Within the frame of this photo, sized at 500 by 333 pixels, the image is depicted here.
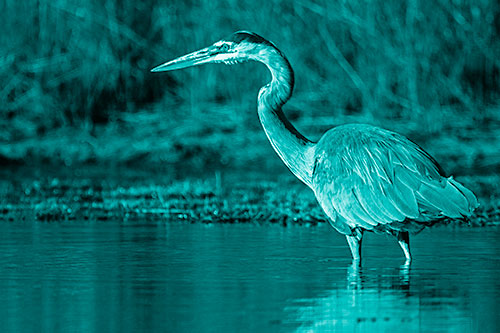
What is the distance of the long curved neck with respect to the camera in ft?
29.9

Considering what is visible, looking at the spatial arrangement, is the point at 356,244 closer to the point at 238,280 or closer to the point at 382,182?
the point at 382,182

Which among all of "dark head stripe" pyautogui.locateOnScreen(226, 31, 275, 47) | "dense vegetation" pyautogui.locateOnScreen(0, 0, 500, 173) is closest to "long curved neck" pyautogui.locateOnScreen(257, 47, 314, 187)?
"dark head stripe" pyautogui.locateOnScreen(226, 31, 275, 47)

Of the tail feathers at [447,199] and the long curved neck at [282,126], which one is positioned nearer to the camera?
the tail feathers at [447,199]

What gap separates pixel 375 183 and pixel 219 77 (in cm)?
807

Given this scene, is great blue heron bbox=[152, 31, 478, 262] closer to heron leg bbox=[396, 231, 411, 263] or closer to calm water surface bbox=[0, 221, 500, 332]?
heron leg bbox=[396, 231, 411, 263]

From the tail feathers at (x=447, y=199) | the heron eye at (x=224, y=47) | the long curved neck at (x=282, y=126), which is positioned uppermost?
the heron eye at (x=224, y=47)

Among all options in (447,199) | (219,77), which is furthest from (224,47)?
(219,77)

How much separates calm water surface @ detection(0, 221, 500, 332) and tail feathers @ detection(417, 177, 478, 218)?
38cm

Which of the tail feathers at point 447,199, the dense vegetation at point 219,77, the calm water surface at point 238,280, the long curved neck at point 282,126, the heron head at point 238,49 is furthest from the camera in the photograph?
the dense vegetation at point 219,77

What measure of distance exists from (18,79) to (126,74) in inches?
56.1

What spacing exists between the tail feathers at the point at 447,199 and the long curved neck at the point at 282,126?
120 cm

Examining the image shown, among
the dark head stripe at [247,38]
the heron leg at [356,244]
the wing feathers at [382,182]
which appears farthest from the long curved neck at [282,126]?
the heron leg at [356,244]

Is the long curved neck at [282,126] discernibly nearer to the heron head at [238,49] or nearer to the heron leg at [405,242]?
the heron head at [238,49]

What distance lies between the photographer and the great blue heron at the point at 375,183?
26.3ft
